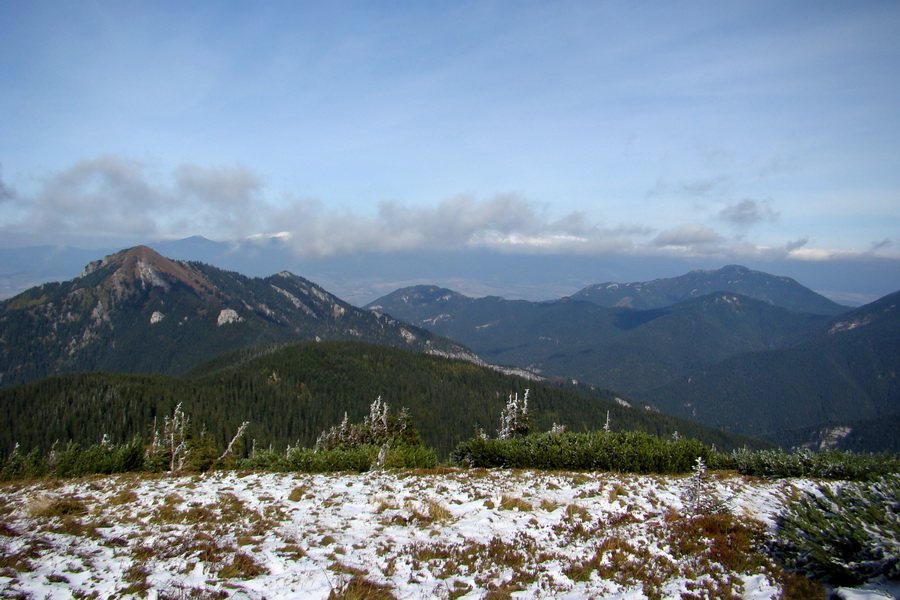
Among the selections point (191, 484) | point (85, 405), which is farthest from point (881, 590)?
point (85, 405)

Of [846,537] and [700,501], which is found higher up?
[846,537]

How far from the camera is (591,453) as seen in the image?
1117 inches

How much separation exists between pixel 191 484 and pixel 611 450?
24.0 m

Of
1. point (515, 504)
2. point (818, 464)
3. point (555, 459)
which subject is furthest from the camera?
point (555, 459)

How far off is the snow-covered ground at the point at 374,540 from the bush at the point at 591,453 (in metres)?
4.03

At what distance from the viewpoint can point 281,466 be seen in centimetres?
2852

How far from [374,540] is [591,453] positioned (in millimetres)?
17948

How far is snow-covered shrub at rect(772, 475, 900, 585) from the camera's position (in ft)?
29.7

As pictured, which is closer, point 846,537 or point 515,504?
point 846,537

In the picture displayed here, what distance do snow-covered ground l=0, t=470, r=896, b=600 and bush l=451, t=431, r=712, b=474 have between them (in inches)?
159

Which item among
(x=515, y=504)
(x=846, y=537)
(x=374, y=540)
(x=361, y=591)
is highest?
(x=846, y=537)

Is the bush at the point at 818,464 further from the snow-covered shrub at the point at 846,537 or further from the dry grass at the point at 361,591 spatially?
the dry grass at the point at 361,591

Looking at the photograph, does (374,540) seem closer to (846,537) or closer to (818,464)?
(846,537)

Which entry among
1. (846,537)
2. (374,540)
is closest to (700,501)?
(846,537)
